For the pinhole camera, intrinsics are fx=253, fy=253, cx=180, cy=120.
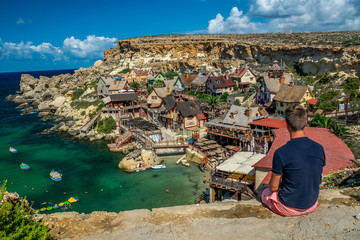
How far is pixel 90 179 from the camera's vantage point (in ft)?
110

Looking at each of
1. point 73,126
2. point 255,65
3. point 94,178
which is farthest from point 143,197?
point 255,65

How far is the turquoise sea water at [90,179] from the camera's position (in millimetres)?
27922

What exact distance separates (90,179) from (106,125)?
20596 mm

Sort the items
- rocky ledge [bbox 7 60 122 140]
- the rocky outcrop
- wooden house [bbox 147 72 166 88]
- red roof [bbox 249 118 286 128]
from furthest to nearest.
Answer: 1. wooden house [bbox 147 72 166 88]
2. rocky ledge [bbox 7 60 122 140]
3. the rocky outcrop
4. red roof [bbox 249 118 286 128]

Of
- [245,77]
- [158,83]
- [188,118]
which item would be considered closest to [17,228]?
[188,118]

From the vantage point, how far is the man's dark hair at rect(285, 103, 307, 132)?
5.41m

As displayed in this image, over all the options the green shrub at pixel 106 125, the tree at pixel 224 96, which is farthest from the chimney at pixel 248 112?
the green shrub at pixel 106 125

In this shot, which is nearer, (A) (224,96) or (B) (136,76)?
(A) (224,96)

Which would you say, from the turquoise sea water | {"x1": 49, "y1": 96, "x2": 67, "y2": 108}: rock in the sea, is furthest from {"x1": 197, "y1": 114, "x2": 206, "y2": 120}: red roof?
{"x1": 49, "y1": 96, "x2": 67, "y2": 108}: rock in the sea

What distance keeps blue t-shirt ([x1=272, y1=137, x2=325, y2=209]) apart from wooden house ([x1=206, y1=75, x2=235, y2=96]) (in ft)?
172

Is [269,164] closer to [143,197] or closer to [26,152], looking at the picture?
[143,197]

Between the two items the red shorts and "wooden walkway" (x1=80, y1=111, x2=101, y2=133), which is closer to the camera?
the red shorts

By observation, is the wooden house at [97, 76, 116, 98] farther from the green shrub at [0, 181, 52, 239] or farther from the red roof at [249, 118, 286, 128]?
the green shrub at [0, 181, 52, 239]

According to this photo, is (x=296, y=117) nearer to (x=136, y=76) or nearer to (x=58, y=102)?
(x=136, y=76)
